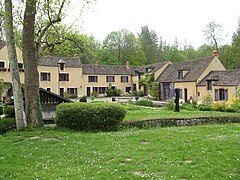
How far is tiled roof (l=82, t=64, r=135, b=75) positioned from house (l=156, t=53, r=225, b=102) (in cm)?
1176

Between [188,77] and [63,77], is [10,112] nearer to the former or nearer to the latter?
[188,77]

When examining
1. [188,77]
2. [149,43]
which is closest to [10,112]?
[188,77]

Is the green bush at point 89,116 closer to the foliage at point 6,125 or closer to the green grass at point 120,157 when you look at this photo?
the green grass at point 120,157

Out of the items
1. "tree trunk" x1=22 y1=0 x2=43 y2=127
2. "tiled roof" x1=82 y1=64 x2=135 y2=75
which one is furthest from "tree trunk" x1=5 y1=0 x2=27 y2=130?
"tiled roof" x1=82 y1=64 x2=135 y2=75

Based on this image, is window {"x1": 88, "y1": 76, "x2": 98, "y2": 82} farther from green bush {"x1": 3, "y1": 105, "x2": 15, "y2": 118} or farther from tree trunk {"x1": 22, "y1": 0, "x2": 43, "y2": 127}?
tree trunk {"x1": 22, "y1": 0, "x2": 43, "y2": 127}

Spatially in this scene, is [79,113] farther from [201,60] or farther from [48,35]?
[201,60]

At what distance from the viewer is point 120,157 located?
7.65m

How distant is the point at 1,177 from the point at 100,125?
25.0ft

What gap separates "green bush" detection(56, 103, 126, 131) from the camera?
13.2 m

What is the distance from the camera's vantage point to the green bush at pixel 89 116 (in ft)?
43.4

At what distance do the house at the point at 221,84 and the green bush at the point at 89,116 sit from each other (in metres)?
19.9

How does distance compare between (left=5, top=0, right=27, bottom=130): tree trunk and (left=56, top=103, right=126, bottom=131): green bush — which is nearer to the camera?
(left=5, top=0, right=27, bottom=130): tree trunk

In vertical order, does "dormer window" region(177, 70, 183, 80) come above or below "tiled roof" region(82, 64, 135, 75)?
below

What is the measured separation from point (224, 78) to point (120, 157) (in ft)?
94.6
